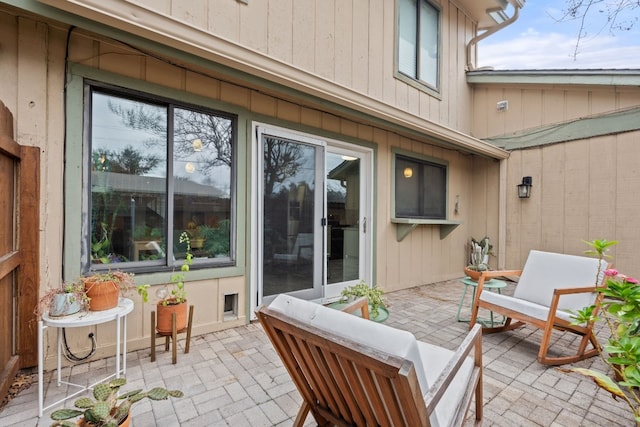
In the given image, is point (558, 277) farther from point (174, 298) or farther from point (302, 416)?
point (174, 298)

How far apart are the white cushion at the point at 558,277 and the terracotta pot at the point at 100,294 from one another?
3837 millimetres

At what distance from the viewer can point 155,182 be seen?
288 centimetres

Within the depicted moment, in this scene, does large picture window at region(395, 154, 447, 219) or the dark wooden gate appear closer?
the dark wooden gate

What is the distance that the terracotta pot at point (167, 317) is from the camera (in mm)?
2588

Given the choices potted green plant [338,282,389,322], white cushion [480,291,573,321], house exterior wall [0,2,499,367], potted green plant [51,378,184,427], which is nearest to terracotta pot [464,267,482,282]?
white cushion [480,291,573,321]

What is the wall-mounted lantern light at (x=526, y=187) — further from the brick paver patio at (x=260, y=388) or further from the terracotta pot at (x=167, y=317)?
the terracotta pot at (x=167, y=317)

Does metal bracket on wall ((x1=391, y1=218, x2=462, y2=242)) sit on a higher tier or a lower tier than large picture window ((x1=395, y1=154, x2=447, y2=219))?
lower

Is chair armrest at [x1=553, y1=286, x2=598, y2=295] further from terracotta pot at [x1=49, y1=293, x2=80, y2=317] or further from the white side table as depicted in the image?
terracotta pot at [x1=49, y1=293, x2=80, y2=317]

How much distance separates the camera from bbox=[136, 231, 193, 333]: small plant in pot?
2592 mm

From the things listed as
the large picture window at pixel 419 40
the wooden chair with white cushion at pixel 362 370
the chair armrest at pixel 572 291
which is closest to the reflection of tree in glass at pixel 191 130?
the wooden chair with white cushion at pixel 362 370

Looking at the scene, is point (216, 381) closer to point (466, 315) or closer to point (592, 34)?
point (466, 315)

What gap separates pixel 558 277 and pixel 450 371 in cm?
255

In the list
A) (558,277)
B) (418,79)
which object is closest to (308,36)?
(418,79)

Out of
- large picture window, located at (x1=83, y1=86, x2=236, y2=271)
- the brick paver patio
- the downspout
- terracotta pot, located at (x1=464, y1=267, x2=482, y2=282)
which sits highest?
the downspout
